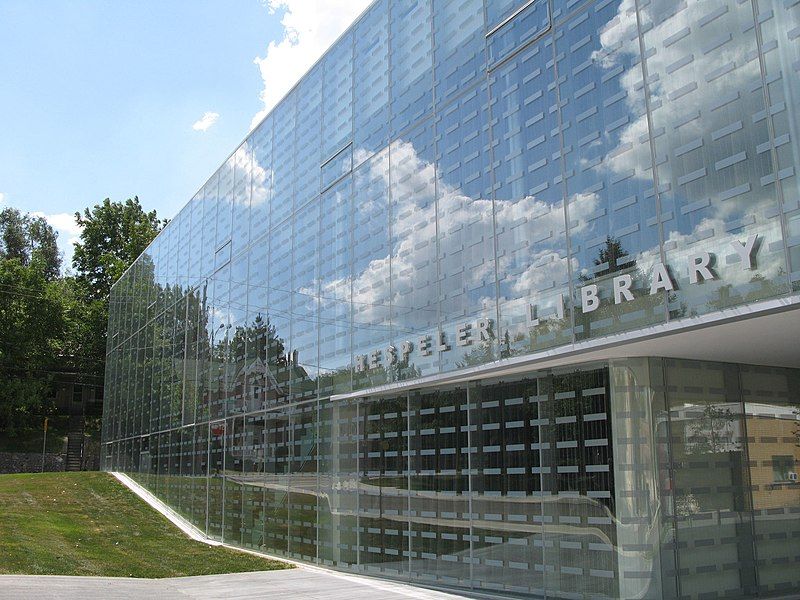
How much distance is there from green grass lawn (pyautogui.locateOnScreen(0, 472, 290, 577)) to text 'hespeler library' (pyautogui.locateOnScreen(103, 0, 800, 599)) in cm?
209

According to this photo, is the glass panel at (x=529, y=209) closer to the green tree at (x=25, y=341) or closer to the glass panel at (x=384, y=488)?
the glass panel at (x=384, y=488)

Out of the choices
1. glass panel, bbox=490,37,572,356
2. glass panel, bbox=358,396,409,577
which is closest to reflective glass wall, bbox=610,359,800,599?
glass panel, bbox=490,37,572,356

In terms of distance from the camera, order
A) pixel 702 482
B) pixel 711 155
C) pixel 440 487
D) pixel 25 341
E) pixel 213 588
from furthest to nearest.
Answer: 1. pixel 25 341
2. pixel 213 588
3. pixel 440 487
4. pixel 702 482
5. pixel 711 155

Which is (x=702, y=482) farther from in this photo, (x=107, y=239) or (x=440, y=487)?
(x=107, y=239)

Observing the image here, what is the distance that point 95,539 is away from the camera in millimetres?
18812

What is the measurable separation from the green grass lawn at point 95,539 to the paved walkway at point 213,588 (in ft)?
3.05

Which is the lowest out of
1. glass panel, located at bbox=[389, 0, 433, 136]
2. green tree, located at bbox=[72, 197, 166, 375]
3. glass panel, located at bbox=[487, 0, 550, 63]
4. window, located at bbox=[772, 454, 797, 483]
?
window, located at bbox=[772, 454, 797, 483]

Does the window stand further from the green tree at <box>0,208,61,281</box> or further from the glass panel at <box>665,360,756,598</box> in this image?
the green tree at <box>0,208,61,281</box>

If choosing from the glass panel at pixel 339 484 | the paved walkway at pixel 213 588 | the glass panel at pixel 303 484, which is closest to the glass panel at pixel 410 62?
the glass panel at pixel 339 484

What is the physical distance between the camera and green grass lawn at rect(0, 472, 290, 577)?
14.6m

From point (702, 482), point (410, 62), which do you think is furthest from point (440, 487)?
point (410, 62)

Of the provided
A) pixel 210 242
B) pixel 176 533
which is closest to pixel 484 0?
pixel 210 242

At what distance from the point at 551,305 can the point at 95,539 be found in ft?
44.7

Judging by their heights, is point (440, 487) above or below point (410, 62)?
below
